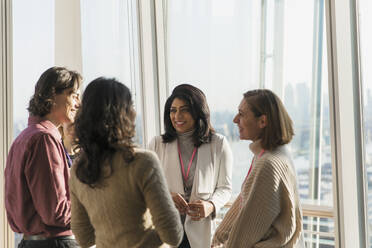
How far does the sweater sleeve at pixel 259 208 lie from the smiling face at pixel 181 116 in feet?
2.81

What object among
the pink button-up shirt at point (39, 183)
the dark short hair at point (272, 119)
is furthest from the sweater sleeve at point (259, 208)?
the pink button-up shirt at point (39, 183)

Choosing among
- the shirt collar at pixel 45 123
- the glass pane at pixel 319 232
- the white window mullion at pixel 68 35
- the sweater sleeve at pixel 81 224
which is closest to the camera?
Result: the sweater sleeve at pixel 81 224

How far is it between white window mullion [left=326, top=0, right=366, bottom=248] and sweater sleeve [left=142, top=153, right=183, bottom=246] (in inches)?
52.3

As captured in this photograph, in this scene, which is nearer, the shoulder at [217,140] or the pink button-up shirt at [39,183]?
the pink button-up shirt at [39,183]

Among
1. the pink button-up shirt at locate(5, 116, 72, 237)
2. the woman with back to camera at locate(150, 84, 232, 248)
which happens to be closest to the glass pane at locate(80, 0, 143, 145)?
the woman with back to camera at locate(150, 84, 232, 248)

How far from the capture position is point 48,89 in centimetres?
221

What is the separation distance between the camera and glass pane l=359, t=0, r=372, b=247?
2674 mm

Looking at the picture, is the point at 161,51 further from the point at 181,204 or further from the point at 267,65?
the point at 181,204

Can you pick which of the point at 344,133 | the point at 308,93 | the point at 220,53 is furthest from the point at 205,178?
the point at 220,53

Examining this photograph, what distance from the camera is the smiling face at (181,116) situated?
2746 millimetres

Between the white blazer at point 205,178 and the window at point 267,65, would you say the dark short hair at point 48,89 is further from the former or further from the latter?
the window at point 267,65

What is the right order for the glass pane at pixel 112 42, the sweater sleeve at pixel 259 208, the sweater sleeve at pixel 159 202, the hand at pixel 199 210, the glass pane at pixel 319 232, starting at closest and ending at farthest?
the sweater sleeve at pixel 159 202
the sweater sleeve at pixel 259 208
the hand at pixel 199 210
the glass pane at pixel 319 232
the glass pane at pixel 112 42

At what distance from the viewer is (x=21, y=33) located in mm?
4352

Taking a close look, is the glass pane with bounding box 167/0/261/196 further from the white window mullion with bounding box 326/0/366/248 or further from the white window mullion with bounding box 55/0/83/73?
the white window mullion with bounding box 55/0/83/73
